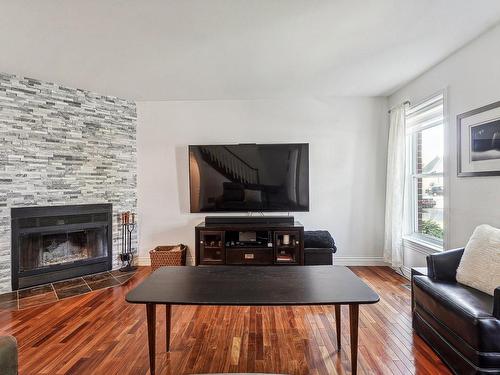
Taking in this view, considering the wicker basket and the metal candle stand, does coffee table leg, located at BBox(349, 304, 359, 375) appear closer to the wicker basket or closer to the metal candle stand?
the wicker basket

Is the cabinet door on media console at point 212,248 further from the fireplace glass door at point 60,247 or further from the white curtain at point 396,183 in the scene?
the white curtain at point 396,183

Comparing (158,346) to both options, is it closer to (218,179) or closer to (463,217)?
(218,179)

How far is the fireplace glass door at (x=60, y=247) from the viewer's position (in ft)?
10.4

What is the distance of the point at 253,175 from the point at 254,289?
217 centimetres

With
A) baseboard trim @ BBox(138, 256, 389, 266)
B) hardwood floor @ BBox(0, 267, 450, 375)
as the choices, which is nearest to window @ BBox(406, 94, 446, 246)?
baseboard trim @ BBox(138, 256, 389, 266)

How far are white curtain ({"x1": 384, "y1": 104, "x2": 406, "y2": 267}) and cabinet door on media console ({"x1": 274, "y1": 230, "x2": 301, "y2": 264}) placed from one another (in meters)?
1.29

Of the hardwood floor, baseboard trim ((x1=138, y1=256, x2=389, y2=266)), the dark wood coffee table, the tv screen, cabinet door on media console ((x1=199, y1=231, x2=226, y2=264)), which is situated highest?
the tv screen

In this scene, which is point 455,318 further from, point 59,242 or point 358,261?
point 59,242

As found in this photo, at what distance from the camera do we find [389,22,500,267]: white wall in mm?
2203

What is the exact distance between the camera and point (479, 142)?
7.69 ft

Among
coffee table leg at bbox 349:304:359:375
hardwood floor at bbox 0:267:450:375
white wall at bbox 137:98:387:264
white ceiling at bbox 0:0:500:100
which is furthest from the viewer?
white wall at bbox 137:98:387:264

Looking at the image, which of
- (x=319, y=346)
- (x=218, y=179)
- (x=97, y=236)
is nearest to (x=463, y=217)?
(x=319, y=346)

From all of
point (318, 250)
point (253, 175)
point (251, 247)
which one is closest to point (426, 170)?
point (318, 250)

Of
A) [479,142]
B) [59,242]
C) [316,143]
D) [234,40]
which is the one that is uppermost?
[234,40]
